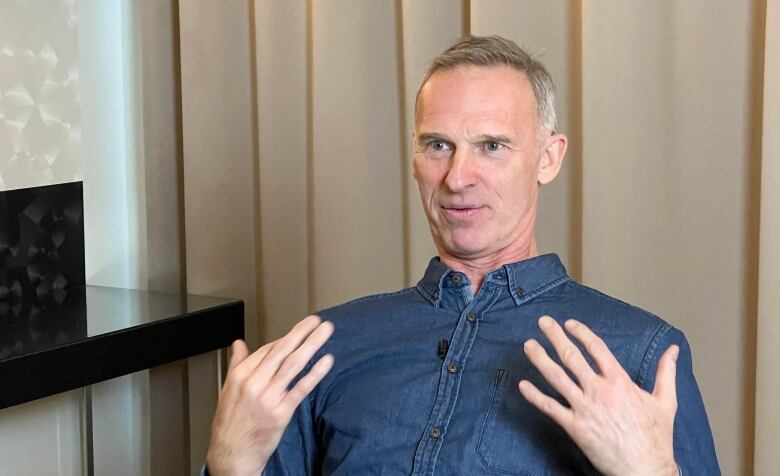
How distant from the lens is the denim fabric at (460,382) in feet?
4.57

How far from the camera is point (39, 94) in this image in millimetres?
2543

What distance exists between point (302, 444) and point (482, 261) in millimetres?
366

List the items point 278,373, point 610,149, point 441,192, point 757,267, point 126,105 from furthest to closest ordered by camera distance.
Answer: point 126,105 < point 610,149 < point 757,267 < point 441,192 < point 278,373

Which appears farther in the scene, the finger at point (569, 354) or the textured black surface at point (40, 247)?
the textured black surface at point (40, 247)

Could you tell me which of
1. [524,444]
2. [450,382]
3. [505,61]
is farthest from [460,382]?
[505,61]

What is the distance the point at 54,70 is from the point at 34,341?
77cm

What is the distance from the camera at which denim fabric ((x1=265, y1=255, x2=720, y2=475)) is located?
139 cm

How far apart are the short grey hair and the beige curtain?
0.28 m

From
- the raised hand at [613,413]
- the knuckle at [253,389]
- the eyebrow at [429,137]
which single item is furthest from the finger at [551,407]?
the eyebrow at [429,137]

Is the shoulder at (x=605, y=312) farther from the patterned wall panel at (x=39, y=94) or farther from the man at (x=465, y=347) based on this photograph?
the patterned wall panel at (x=39, y=94)

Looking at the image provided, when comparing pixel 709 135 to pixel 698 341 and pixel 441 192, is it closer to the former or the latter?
pixel 698 341

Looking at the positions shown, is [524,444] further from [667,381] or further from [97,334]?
[97,334]

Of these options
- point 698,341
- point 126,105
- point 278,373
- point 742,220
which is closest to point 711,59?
point 742,220

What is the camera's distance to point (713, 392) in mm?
1875
